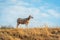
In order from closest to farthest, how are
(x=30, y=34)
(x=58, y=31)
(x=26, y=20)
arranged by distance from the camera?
(x=30, y=34) → (x=58, y=31) → (x=26, y=20)

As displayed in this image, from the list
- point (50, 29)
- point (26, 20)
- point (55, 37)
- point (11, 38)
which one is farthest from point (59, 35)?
point (26, 20)

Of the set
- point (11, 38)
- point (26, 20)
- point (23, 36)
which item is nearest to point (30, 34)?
point (23, 36)

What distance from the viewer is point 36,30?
2220cm

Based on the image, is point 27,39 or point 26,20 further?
point 26,20

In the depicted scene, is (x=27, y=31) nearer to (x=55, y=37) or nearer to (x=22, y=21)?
(x=55, y=37)

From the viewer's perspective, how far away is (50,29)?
2308 cm

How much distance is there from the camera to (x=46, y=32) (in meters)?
21.6

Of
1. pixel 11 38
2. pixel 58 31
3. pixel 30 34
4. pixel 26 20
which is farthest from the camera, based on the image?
pixel 26 20

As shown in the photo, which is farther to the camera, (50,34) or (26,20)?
(26,20)

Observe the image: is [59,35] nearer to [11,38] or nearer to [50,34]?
[50,34]

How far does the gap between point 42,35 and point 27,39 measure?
1.58 metres

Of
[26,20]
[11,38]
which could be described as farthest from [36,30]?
[26,20]

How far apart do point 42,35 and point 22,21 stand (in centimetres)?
852

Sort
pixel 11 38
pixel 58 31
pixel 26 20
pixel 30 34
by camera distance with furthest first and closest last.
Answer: pixel 26 20, pixel 58 31, pixel 30 34, pixel 11 38
